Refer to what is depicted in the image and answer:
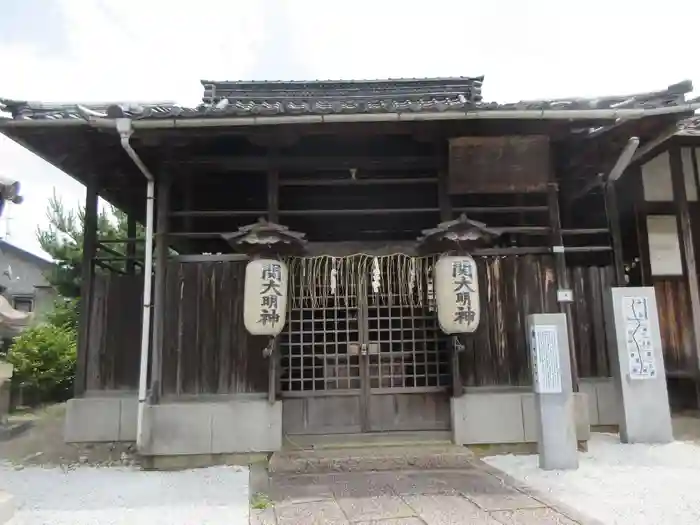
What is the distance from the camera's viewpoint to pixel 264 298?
22.0 ft

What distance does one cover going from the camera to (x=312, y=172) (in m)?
8.20

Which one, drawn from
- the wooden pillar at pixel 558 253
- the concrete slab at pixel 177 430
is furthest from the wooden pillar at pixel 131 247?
the wooden pillar at pixel 558 253

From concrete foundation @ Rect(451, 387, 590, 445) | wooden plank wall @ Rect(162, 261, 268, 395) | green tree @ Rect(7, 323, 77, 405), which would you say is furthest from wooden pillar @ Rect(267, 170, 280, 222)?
green tree @ Rect(7, 323, 77, 405)

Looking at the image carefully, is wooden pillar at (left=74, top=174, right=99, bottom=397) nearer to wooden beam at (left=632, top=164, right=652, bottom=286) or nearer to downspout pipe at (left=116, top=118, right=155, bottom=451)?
downspout pipe at (left=116, top=118, right=155, bottom=451)

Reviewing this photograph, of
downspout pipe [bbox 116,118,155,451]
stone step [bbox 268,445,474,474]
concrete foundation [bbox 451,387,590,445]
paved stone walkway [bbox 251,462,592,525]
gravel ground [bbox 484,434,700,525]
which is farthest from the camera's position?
concrete foundation [bbox 451,387,590,445]

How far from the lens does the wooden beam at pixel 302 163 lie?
7.61 m

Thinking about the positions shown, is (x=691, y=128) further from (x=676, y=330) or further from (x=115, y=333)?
(x=115, y=333)

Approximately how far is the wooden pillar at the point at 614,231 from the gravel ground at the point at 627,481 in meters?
2.60

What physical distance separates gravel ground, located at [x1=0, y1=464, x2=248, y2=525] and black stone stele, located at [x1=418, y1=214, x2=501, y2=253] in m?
3.81

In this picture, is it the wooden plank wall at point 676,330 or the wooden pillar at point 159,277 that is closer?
the wooden pillar at point 159,277

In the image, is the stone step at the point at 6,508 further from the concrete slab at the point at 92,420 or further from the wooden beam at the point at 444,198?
the wooden beam at the point at 444,198

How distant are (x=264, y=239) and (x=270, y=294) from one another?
2.36 feet

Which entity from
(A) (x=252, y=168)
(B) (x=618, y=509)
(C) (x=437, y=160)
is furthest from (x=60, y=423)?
(B) (x=618, y=509)

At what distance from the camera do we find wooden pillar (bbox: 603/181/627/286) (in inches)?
332
